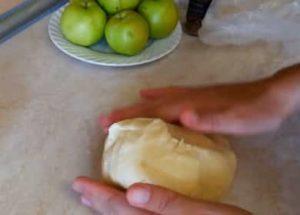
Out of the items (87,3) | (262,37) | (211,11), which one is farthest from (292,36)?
(87,3)

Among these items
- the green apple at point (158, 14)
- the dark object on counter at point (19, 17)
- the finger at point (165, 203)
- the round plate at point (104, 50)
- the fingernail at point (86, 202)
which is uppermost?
the dark object on counter at point (19, 17)

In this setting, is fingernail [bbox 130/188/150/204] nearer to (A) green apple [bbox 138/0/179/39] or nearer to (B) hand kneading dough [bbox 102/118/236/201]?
(B) hand kneading dough [bbox 102/118/236/201]

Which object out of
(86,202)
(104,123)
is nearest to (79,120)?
(104,123)

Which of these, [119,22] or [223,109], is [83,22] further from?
[223,109]

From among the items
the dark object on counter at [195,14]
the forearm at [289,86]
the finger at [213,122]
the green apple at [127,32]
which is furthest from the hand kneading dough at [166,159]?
the dark object on counter at [195,14]

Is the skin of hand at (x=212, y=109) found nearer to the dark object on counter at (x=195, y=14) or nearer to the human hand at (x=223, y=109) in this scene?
the human hand at (x=223, y=109)

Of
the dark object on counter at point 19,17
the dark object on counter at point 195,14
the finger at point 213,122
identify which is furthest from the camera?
the dark object on counter at point 195,14
